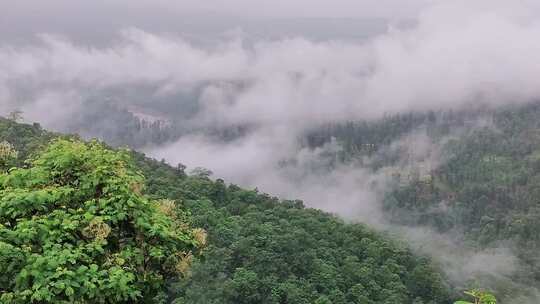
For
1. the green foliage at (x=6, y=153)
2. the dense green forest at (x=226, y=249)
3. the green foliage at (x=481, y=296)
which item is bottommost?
the dense green forest at (x=226, y=249)

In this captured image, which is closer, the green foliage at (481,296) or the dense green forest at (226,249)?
the green foliage at (481,296)

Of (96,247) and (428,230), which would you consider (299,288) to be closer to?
(96,247)

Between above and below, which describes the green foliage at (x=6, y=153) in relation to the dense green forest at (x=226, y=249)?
above

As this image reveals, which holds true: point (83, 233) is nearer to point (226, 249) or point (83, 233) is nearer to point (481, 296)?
point (481, 296)

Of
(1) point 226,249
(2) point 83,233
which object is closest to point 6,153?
(2) point 83,233

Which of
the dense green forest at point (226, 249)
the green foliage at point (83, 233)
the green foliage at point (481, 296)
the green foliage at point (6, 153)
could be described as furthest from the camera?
the green foliage at point (6, 153)

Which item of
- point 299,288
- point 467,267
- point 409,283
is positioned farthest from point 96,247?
point 467,267

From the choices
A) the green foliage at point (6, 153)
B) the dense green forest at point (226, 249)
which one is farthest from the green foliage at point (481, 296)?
the green foliage at point (6, 153)

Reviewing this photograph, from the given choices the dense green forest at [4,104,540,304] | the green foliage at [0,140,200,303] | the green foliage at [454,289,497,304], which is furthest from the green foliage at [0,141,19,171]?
the green foliage at [454,289,497,304]

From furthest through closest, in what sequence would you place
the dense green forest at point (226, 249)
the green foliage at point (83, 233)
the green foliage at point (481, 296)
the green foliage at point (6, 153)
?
1. the green foliage at point (6, 153)
2. the dense green forest at point (226, 249)
3. the green foliage at point (83, 233)
4. the green foliage at point (481, 296)

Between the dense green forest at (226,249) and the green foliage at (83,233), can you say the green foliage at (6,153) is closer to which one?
the dense green forest at (226,249)
